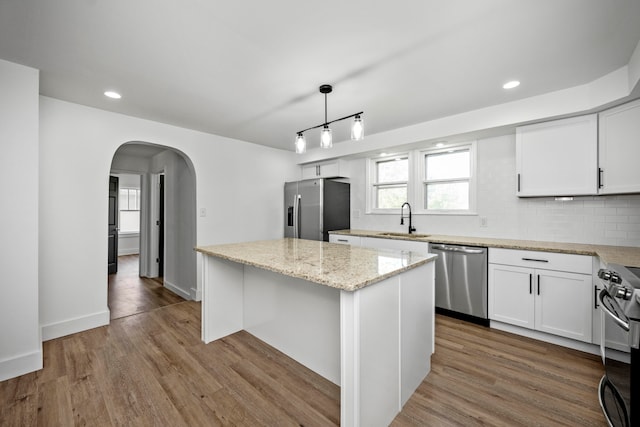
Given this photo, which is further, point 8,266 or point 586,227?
point 586,227

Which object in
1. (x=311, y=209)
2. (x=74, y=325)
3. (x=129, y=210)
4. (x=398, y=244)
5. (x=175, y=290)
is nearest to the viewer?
(x=74, y=325)

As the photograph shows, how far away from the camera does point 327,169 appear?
482cm

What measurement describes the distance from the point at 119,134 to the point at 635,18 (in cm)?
445

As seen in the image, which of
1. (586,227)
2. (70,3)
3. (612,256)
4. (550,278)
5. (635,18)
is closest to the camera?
(70,3)

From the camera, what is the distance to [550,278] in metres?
2.47

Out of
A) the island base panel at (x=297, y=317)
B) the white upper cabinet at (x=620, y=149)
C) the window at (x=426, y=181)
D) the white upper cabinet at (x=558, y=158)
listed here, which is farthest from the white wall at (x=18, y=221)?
the white upper cabinet at (x=620, y=149)

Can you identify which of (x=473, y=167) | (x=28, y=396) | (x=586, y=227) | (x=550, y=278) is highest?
(x=473, y=167)

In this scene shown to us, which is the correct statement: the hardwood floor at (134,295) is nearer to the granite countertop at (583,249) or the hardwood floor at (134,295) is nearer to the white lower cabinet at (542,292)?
the granite countertop at (583,249)

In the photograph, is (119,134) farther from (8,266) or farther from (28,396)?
(28,396)

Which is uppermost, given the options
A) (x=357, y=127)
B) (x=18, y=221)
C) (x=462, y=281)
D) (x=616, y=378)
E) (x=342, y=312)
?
(x=357, y=127)

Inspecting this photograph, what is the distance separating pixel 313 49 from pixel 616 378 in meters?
2.61

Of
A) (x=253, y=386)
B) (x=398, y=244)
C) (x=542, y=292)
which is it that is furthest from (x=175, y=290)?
(x=542, y=292)

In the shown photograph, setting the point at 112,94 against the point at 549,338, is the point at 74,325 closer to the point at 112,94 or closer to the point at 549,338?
the point at 112,94

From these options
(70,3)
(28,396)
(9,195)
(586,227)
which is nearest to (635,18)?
(586,227)
